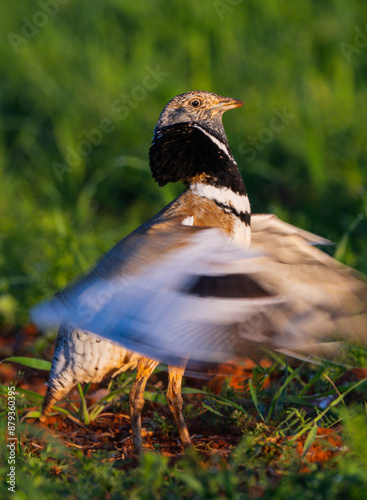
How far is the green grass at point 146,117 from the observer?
16.2ft

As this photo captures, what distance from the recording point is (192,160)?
3.23m

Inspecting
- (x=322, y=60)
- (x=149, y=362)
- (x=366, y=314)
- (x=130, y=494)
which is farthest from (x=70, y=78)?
(x=130, y=494)

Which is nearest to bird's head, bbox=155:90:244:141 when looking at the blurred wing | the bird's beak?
the bird's beak

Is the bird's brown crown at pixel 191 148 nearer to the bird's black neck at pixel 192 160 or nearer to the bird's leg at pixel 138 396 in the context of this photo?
the bird's black neck at pixel 192 160

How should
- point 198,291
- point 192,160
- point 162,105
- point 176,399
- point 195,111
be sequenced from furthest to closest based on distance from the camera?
point 162,105
point 195,111
point 192,160
point 176,399
point 198,291

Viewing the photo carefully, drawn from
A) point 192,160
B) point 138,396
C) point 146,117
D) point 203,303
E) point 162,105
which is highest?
point 162,105

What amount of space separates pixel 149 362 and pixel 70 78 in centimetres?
429

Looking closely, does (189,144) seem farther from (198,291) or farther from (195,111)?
(198,291)

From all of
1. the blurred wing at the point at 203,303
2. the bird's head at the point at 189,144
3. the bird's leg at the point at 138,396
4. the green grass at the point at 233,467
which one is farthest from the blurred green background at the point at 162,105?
the blurred wing at the point at 203,303

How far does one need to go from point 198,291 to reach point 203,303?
0.06 m

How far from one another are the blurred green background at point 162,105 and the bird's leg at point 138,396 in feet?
6.21

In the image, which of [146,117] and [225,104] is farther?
[146,117]

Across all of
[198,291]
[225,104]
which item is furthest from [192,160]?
[198,291]

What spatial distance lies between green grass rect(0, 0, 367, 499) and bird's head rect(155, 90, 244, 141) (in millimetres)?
1245
